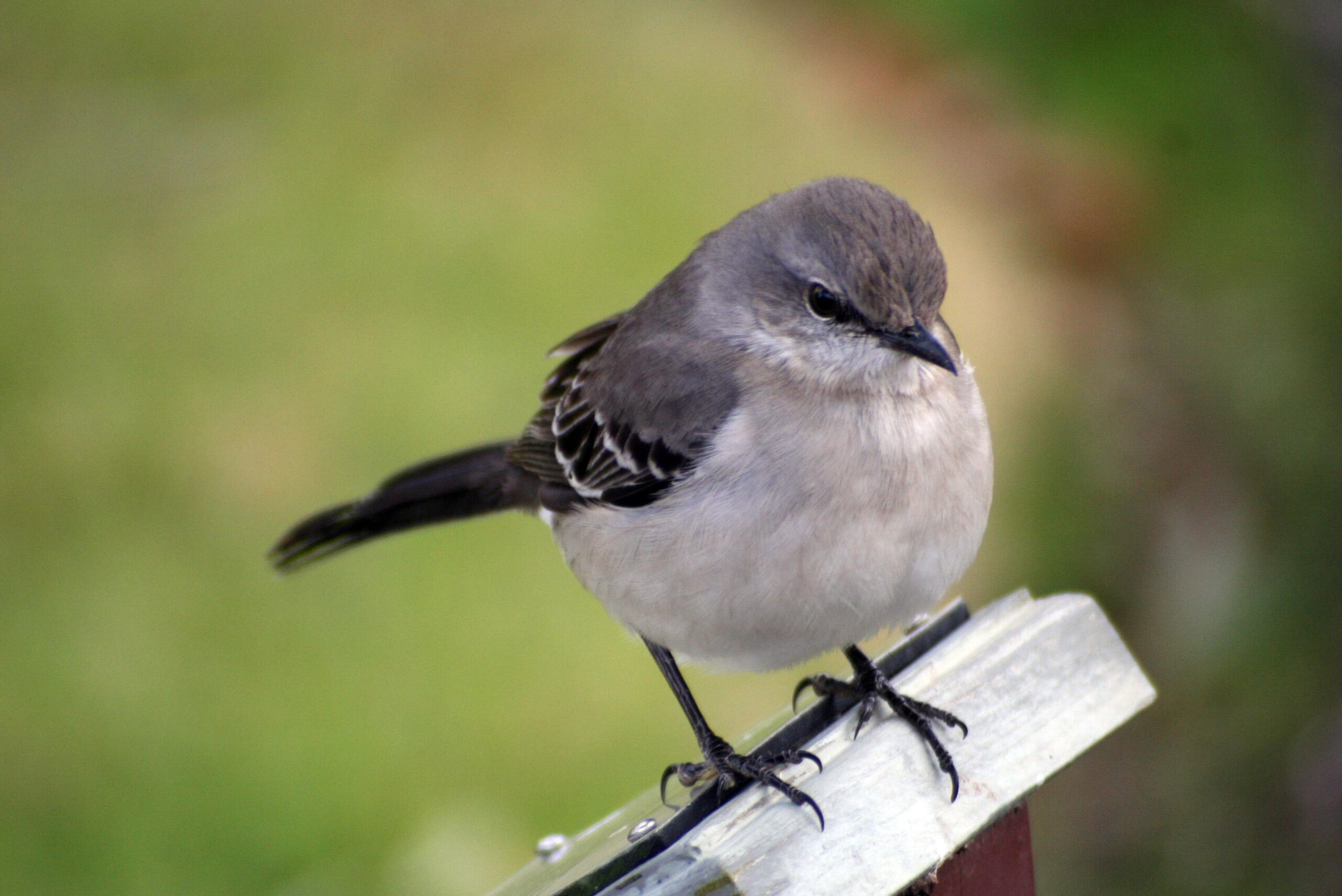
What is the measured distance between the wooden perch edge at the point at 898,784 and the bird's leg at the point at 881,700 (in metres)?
0.02

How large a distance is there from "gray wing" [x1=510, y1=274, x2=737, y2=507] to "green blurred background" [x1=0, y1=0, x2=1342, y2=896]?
2.31 feet

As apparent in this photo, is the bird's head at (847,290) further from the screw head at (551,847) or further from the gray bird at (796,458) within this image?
the screw head at (551,847)

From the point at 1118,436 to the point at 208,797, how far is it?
16.8 ft

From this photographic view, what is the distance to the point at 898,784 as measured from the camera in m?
2.49

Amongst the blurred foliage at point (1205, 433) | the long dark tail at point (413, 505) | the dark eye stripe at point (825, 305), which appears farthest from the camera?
the blurred foliage at point (1205, 433)

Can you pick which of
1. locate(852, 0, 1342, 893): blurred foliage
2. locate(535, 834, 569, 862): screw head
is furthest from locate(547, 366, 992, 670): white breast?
locate(852, 0, 1342, 893): blurred foliage

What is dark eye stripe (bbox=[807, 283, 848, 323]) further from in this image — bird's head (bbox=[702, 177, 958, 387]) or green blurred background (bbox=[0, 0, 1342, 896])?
green blurred background (bbox=[0, 0, 1342, 896])

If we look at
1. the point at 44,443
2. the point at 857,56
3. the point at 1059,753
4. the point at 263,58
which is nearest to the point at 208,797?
the point at 44,443

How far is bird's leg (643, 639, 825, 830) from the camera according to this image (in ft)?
7.93

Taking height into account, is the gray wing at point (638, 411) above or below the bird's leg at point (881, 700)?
above

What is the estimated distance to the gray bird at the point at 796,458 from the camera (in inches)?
117

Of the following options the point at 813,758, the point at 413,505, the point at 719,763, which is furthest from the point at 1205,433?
the point at 813,758

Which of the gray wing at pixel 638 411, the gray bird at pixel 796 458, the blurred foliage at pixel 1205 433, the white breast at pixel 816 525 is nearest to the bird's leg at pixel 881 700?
the gray bird at pixel 796 458

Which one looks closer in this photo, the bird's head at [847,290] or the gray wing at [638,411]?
the bird's head at [847,290]
